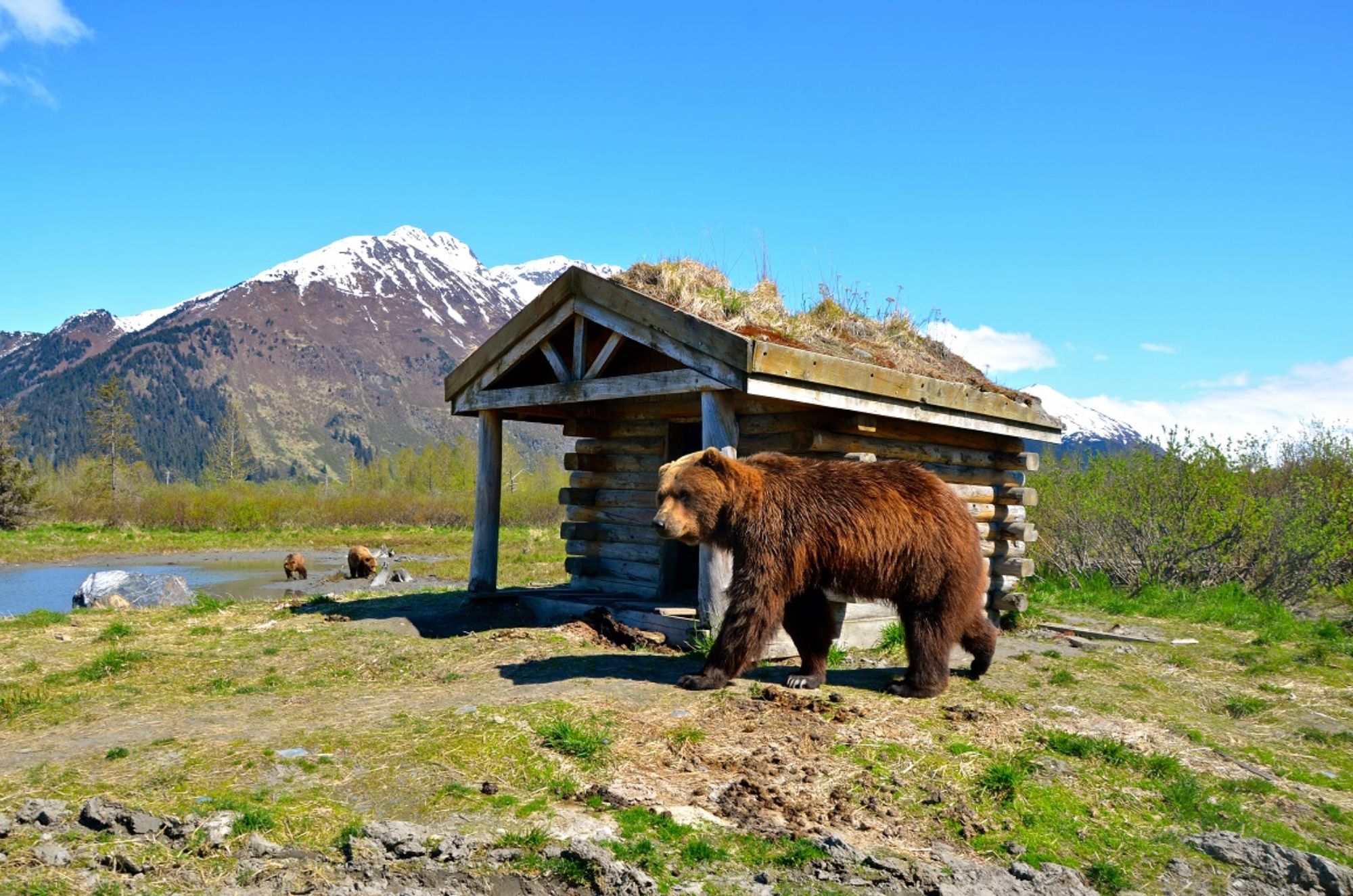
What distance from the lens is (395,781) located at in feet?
17.7

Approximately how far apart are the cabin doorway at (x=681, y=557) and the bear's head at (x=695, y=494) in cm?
367

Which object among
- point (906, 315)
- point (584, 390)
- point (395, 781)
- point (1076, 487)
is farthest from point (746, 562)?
point (1076, 487)

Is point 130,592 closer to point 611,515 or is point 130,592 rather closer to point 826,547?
point 611,515

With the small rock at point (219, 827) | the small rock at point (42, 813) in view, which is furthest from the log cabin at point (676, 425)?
the small rock at point (42, 813)

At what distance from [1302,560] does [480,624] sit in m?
14.7

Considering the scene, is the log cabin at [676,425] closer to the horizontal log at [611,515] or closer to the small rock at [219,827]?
the horizontal log at [611,515]

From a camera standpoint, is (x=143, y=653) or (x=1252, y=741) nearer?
(x=1252, y=741)

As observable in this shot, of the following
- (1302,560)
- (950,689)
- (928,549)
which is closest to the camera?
(928,549)

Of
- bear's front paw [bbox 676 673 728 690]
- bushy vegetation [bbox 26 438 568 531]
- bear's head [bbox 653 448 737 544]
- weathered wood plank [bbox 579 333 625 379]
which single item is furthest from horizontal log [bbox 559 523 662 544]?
bushy vegetation [bbox 26 438 568 531]

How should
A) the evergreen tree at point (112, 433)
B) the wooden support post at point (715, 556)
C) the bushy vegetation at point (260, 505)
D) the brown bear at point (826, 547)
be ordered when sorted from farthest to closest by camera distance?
the evergreen tree at point (112, 433) < the bushy vegetation at point (260, 505) < the wooden support post at point (715, 556) < the brown bear at point (826, 547)

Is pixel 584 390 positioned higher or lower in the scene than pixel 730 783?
higher

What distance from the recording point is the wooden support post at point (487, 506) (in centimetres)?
1223

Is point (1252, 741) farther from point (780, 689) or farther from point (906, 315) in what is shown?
point (906, 315)

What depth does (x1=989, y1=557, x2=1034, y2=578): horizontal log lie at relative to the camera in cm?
1191
